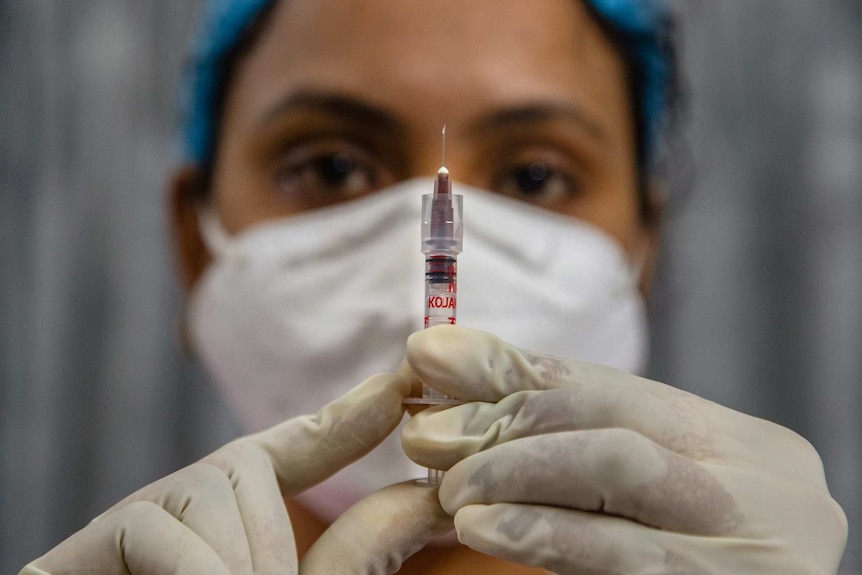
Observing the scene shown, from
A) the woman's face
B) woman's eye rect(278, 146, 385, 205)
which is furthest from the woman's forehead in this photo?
woman's eye rect(278, 146, 385, 205)

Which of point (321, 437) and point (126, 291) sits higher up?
point (126, 291)

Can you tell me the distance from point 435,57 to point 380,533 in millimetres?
853

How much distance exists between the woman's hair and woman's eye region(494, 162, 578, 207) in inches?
9.8

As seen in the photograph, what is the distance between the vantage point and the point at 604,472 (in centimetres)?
64

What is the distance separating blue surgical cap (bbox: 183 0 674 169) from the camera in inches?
51.5

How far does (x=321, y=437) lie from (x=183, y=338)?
3.03 ft

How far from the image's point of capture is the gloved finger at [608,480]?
0.64 meters

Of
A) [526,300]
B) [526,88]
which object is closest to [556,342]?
[526,300]

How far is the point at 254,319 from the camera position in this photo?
1.21 metres

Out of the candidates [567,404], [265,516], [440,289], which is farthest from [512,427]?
[265,516]

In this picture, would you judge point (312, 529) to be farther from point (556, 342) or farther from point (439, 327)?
point (439, 327)

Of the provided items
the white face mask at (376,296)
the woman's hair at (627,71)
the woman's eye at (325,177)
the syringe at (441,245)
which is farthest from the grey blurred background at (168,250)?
the syringe at (441,245)

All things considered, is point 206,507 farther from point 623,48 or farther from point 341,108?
point 623,48

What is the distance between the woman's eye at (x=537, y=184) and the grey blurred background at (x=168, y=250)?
0.43 metres
